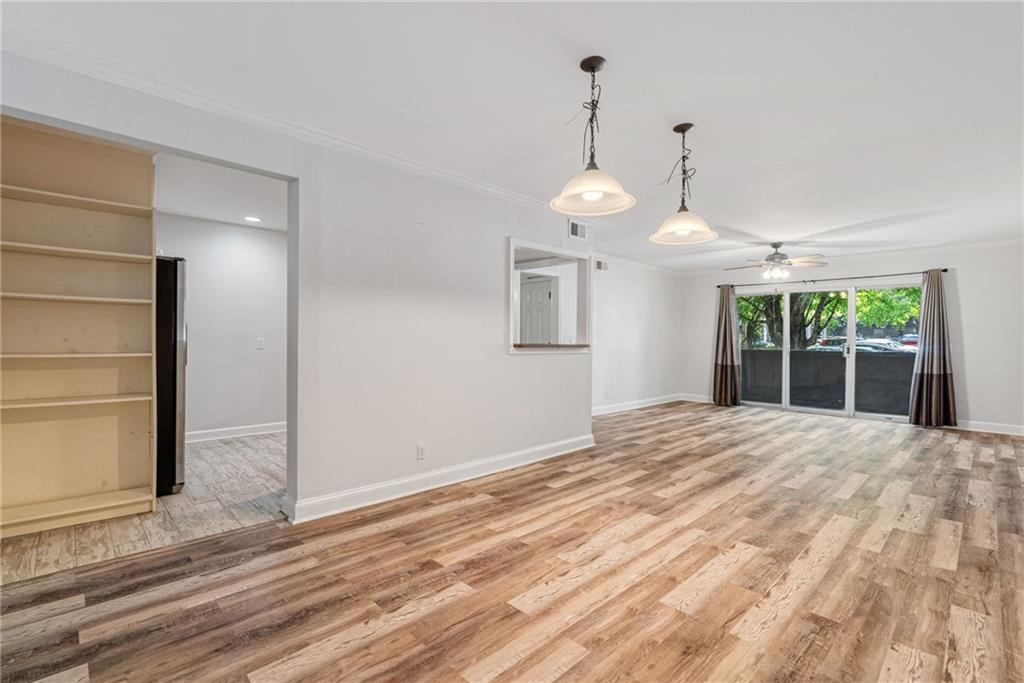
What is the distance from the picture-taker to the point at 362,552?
8.53 ft

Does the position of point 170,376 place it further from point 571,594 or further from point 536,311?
point 536,311

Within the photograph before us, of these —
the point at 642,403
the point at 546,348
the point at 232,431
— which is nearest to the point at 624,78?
the point at 546,348

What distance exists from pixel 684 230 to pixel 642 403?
576 cm

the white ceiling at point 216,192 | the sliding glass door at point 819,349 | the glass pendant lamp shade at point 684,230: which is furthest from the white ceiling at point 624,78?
the sliding glass door at point 819,349

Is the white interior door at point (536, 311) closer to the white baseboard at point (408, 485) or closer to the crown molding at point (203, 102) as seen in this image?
the white baseboard at point (408, 485)

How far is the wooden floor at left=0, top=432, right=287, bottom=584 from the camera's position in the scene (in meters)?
2.50

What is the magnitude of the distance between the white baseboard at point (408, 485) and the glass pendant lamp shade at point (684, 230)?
238 centimetres

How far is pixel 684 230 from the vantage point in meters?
2.93

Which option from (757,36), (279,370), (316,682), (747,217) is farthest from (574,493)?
(279,370)

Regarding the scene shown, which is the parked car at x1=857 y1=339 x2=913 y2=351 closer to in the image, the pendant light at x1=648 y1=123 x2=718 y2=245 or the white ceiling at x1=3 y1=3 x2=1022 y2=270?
the white ceiling at x1=3 y1=3 x2=1022 y2=270

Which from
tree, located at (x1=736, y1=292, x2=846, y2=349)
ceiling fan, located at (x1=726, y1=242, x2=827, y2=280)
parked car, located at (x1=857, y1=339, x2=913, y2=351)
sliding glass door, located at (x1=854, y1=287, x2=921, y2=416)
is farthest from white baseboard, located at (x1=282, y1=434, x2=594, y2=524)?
parked car, located at (x1=857, y1=339, x2=913, y2=351)

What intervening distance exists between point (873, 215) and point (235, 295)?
7214 mm

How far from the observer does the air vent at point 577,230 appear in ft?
15.9

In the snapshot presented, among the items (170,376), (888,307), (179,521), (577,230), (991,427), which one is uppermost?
(577,230)
